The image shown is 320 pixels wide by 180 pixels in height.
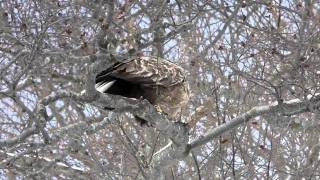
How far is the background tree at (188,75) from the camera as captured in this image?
14.3ft

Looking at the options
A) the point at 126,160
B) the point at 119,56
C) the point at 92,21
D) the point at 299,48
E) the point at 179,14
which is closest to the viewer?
the point at 119,56

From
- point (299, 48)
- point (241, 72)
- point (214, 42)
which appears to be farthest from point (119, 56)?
point (214, 42)

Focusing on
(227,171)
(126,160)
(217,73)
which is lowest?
(227,171)

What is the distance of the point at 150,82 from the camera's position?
541cm

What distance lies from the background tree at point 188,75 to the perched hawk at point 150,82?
0.20 m

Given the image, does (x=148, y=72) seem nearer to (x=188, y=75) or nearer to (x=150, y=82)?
(x=150, y=82)

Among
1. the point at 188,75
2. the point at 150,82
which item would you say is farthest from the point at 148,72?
the point at 188,75

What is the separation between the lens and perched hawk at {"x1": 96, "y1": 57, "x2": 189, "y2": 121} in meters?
5.03

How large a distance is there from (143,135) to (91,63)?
278cm

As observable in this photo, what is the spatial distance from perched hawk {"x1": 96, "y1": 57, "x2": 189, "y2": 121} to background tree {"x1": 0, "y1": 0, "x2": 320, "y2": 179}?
0.20 metres

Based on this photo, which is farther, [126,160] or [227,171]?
[126,160]

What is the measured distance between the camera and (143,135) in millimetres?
6785

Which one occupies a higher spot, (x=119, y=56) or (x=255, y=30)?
(x=255, y=30)

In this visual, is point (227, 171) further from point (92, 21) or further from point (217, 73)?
point (92, 21)
